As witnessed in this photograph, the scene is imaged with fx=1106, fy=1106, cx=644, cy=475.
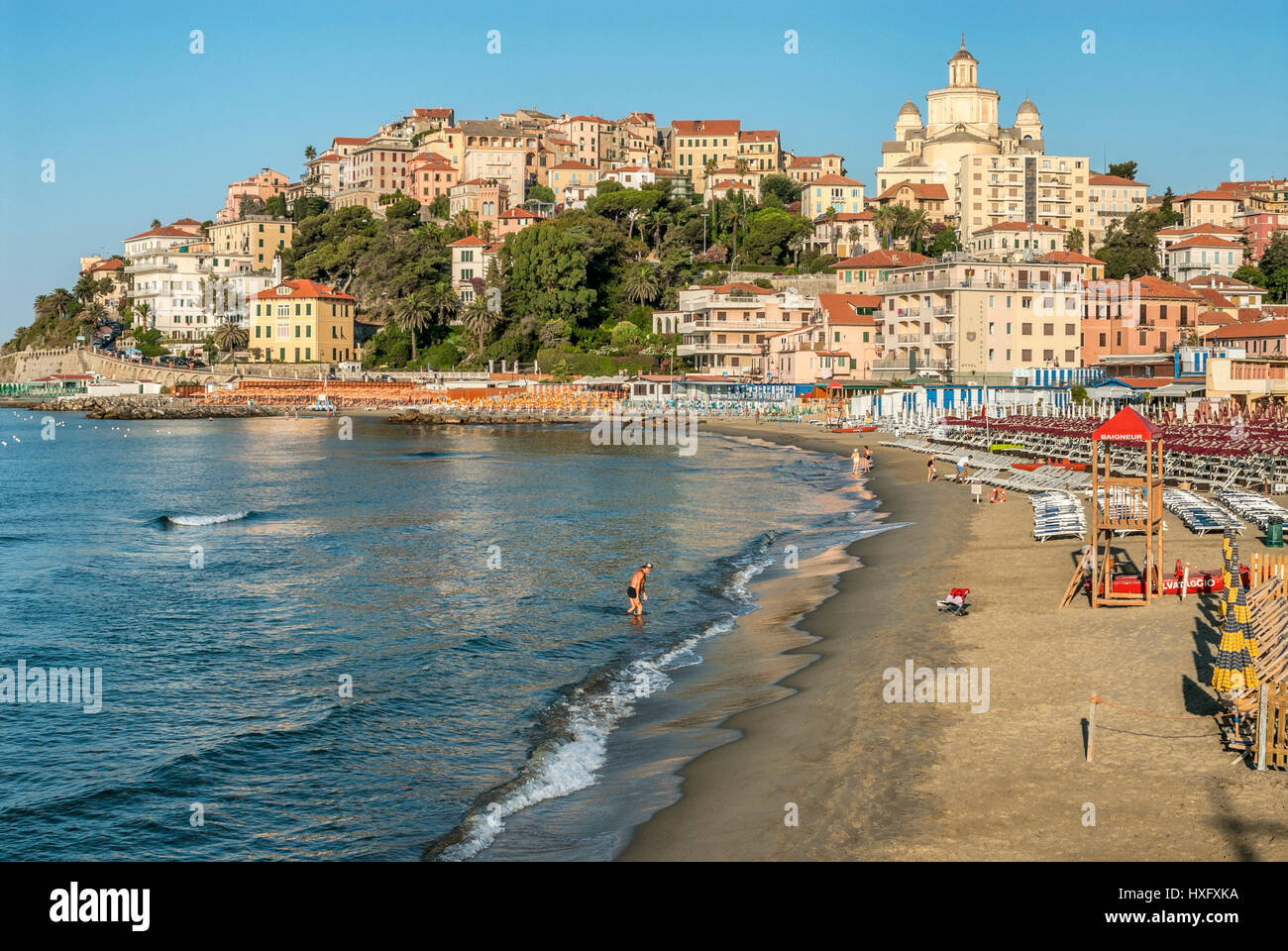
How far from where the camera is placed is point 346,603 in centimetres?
2684

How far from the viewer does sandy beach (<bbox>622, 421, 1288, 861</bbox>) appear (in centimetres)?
1075

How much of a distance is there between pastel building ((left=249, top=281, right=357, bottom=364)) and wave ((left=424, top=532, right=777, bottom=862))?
122 meters

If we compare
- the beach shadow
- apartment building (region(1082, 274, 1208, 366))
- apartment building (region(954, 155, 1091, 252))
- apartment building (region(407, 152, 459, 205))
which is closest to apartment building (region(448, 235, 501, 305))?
apartment building (region(407, 152, 459, 205))

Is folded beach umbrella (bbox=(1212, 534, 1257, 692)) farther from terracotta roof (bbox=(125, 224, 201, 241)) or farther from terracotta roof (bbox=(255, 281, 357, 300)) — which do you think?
terracotta roof (bbox=(125, 224, 201, 241))

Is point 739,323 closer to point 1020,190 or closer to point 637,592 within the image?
point 1020,190

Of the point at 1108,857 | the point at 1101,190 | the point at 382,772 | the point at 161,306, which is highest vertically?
the point at 1101,190

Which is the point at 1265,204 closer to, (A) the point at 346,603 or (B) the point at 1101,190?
(B) the point at 1101,190

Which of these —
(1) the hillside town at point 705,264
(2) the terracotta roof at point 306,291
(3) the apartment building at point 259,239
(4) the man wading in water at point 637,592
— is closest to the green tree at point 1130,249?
(1) the hillside town at point 705,264

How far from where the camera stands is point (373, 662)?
2109 centimetres

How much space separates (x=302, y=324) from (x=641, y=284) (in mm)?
45092

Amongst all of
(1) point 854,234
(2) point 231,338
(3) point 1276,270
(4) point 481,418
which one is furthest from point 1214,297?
(2) point 231,338
